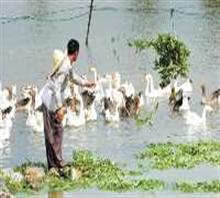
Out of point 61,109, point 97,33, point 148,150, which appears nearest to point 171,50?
point 148,150

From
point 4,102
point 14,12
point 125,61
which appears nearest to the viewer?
point 4,102

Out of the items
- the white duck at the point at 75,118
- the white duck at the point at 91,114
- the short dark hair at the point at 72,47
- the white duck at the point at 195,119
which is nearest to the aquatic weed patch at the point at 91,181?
the short dark hair at the point at 72,47

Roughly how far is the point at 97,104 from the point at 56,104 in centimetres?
793

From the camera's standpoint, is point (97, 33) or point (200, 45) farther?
point (97, 33)

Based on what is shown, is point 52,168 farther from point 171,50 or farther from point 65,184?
point 171,50

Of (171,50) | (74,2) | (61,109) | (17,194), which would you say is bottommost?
(17,194)

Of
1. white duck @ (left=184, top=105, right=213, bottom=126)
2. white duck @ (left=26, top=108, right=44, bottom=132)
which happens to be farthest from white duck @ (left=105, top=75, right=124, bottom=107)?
white duck @ (left=26, top=108, right=44, bottom=132)

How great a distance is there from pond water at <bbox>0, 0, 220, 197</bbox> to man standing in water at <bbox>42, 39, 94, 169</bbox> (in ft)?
3.94

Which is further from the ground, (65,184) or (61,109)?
(61,109)

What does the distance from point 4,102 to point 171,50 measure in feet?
16.5

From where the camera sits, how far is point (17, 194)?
13156 millimetres

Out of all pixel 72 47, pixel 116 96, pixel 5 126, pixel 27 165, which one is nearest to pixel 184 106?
pixel 116 96

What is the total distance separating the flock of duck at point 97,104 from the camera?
64.1 feet

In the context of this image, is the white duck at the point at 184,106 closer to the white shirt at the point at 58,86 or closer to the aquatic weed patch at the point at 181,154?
the aquatic weed patch at the point at 181,154
